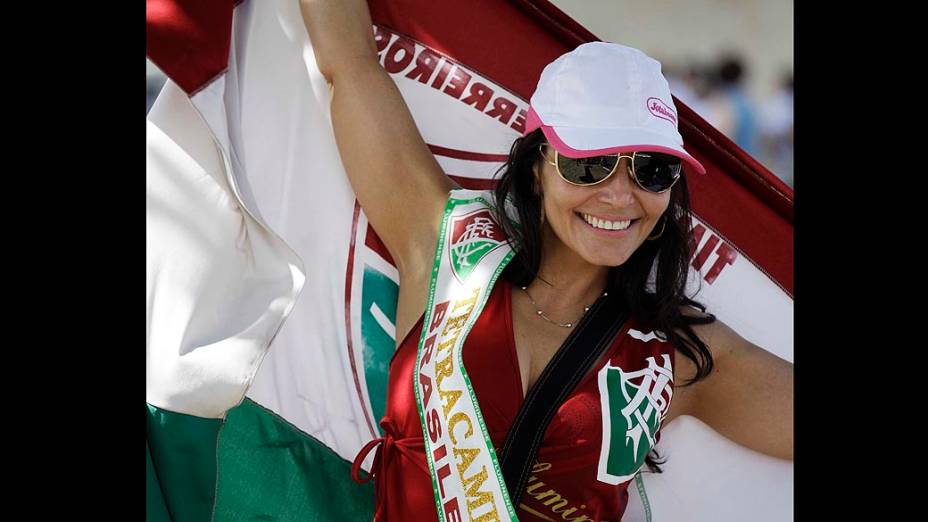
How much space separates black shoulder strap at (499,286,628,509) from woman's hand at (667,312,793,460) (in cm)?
23

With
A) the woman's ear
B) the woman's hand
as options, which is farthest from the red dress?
the woman's ear

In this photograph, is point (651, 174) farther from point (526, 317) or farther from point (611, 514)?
point (611, 514)

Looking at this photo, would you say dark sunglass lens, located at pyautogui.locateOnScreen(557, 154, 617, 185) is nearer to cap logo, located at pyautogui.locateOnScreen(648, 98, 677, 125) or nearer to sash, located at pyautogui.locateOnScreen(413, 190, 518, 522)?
cap logo, located at pyautogui.locateOnScreen(648, 98, 677, 125)

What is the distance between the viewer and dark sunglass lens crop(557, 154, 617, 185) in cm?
289

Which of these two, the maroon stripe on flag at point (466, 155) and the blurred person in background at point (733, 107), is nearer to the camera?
the maroon stripe on flag at point (466, 155)

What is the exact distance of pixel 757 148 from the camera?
30.4 feet

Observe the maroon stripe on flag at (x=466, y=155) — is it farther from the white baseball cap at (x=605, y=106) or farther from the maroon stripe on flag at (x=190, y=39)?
the maroon stripe on flag at (x=190, y=39)

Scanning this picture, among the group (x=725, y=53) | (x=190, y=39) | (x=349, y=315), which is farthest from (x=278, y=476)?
(x=725, y=53)

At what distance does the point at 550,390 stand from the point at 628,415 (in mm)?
193

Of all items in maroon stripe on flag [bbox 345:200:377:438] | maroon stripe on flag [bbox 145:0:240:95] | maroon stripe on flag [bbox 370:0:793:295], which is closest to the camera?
maroon stripe on flag [bbox 145:0:240:95]

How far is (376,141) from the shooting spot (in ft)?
10.5

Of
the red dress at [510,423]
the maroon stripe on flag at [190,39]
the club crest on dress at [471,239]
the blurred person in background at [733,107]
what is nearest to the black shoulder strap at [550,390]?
the red dress at [510,423]

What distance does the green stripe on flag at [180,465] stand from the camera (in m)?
3.05

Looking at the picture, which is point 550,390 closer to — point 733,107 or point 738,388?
point 738,388
